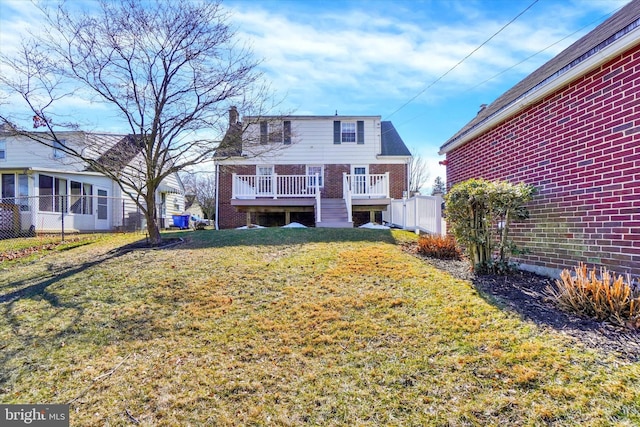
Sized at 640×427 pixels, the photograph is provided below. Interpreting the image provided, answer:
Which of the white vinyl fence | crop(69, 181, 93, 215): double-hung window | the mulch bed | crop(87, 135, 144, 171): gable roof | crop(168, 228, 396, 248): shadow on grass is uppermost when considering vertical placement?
crop(87, 135, 144, 171): gable roof

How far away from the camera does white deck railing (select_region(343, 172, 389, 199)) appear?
12867 millimetres

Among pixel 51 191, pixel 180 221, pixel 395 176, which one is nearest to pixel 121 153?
pixel 51 191

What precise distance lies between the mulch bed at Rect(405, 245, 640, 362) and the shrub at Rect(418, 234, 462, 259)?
32.5 inches

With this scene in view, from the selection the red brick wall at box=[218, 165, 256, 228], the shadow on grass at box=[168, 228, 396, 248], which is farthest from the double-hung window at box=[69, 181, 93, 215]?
the shadow on grass at box=[168, 228, 396, 248]

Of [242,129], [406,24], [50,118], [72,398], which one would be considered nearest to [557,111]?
[406,24]

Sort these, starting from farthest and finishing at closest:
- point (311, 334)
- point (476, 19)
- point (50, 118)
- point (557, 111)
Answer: point (476, 19) < point (50, 118) < point (557, 111) < point (311, 334)

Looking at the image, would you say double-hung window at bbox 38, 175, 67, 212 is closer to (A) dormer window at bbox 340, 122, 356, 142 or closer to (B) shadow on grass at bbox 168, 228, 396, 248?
(B) shadow on grass at bbox 168, 228, 396, 248

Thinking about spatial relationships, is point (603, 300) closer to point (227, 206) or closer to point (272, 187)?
point (272, 187)

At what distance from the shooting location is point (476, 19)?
773cm

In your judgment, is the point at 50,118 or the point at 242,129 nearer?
the point at 50,118

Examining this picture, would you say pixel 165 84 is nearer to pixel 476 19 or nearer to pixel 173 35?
pixel 173 35

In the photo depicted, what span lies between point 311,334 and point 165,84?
22.5 ft

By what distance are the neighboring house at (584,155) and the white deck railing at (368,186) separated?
6839mm

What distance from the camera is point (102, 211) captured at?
53.1 ft
